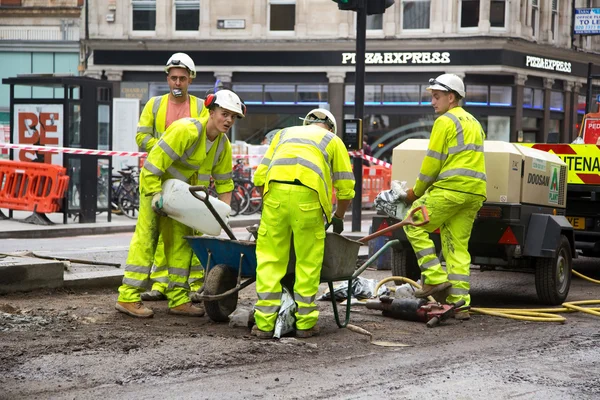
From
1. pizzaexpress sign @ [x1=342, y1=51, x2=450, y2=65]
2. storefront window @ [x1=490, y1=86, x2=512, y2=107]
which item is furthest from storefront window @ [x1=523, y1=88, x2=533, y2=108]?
pizzaexpress sign @ [x1=342, y1=51, x2=450, y2=65]

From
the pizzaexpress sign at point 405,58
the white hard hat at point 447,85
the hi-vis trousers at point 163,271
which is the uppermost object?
the pizzaexpress sign at point 405,58

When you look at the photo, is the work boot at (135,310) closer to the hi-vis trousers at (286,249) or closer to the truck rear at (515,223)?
the hi-vis trousers at (286,249)

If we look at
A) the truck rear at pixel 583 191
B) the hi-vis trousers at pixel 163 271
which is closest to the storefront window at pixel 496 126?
the truck rear at pixel 583 191

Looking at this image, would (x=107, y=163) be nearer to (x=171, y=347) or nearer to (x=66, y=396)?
(x=171, y=347)

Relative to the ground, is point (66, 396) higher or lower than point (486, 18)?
lower

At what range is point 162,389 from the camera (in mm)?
5496

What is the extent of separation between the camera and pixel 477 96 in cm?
3503

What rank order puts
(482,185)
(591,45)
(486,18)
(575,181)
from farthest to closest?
1. (591,45)
2. (486,18)
3. (575,181)
4. (482,185)

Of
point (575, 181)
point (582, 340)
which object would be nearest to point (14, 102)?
point (575, 181)

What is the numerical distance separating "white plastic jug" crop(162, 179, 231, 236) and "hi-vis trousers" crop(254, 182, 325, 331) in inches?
27.4

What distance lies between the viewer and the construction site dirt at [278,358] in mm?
5617

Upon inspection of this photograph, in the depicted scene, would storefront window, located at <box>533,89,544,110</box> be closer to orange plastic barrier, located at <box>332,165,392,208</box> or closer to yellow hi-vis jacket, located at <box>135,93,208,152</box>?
orange plastic barrier, located at <box>332,165,392,208</box>

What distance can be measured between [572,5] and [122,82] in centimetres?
1716

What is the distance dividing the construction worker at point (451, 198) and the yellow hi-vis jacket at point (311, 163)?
1328 millimetres
